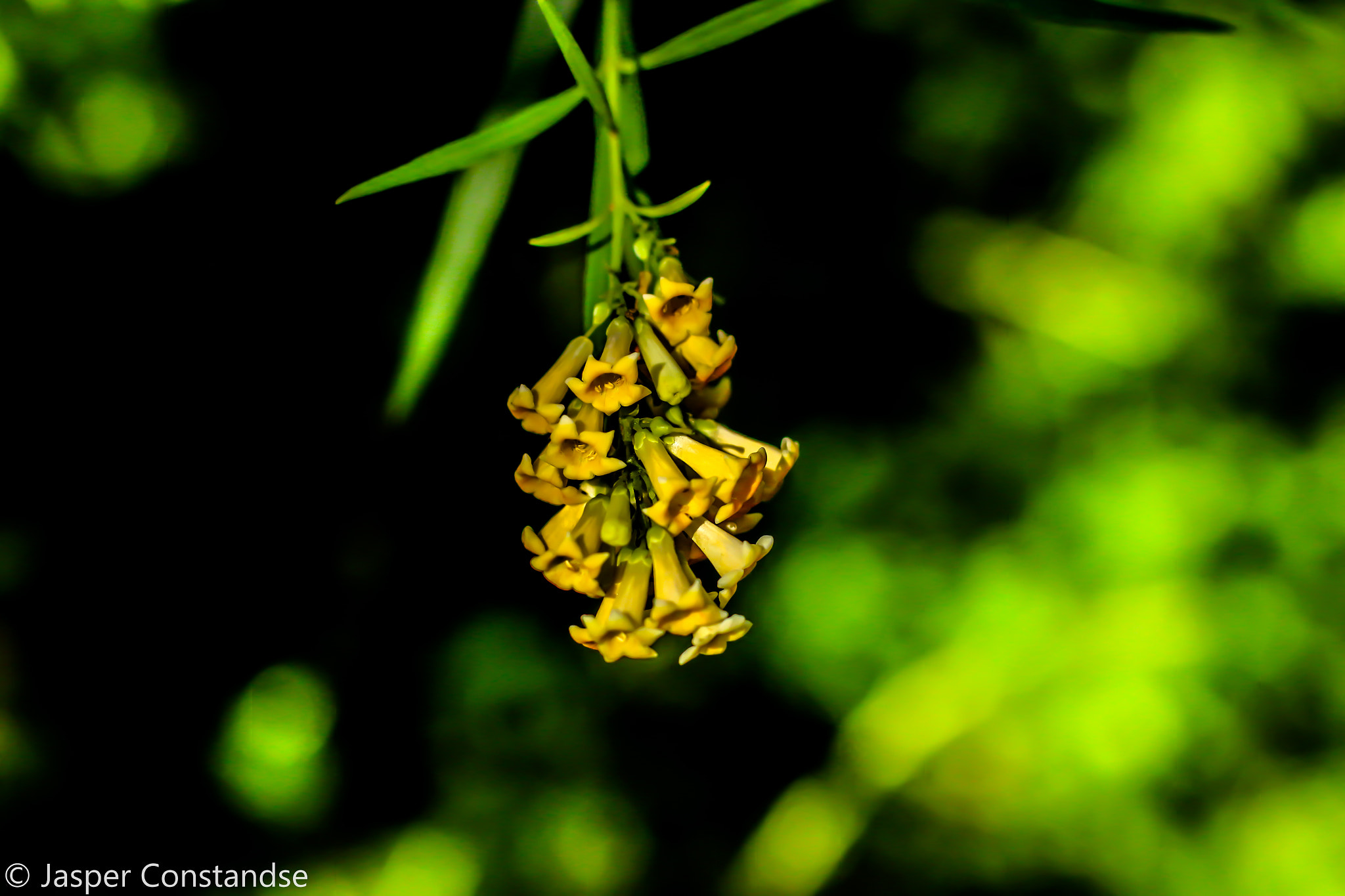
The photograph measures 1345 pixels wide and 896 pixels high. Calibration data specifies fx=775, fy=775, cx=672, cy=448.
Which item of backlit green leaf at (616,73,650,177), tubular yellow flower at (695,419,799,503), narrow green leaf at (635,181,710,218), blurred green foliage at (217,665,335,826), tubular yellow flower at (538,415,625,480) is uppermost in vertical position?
backlit green leaf at (616,73,650,177)

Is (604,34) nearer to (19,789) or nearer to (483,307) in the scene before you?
(483,307)

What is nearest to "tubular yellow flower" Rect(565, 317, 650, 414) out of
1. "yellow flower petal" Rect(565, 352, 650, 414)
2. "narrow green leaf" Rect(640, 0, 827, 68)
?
"yellow flower petal" Rect(565, 352, 650, 414)

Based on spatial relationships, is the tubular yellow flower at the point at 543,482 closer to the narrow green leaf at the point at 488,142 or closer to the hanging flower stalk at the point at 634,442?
the hanging flower stalk at the point at 634,442

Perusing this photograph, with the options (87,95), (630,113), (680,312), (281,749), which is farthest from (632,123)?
(281,749)

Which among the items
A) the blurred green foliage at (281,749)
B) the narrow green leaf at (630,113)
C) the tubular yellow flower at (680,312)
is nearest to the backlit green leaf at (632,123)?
the narrow green leaf at (630,113)

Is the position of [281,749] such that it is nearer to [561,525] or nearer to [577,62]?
[561,525]

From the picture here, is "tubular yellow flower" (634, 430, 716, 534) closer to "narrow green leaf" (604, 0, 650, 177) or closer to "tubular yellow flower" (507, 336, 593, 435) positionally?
Answer: "tubular yellow flower" (507, 336, 593, 435)
